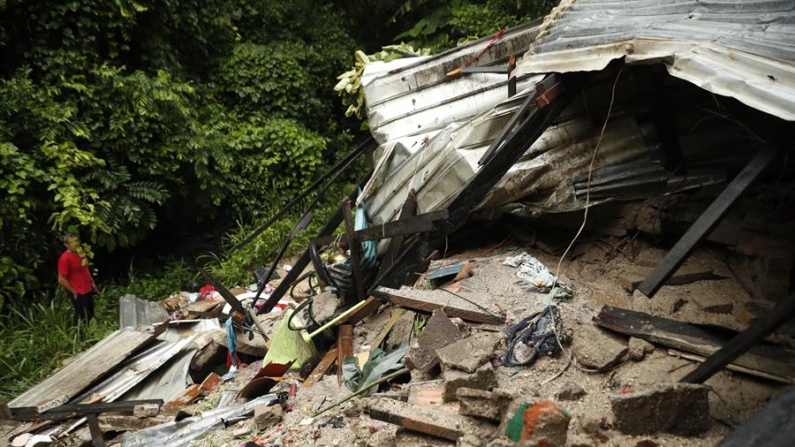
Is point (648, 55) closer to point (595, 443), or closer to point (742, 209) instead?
point (742, 209)

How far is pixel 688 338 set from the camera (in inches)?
102

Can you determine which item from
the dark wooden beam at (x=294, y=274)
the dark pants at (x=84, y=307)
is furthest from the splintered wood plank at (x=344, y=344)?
the dark pants at (x=84, y=307)

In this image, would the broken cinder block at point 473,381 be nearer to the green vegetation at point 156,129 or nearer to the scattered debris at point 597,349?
the scattered debris at point 597,349

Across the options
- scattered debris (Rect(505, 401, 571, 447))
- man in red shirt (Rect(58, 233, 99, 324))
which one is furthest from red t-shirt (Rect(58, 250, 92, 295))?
scattered debris (Rect(505, 401, 571, 447))

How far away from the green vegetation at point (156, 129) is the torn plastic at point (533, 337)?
5691 mm

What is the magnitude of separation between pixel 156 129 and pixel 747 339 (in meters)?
7.80

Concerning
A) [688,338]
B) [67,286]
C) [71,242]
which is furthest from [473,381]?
[67,286]

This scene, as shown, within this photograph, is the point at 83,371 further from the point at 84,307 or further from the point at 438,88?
the point at 438,88

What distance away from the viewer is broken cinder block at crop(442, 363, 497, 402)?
8.47 ft

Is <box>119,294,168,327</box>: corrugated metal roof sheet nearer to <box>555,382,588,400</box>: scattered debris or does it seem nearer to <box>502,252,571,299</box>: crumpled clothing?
<box>502,252,571,299</box>: crumpled clothing

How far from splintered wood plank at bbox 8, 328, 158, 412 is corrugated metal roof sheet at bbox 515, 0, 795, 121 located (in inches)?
203

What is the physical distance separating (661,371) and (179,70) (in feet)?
29.5

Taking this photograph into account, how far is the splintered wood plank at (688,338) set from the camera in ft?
7.54

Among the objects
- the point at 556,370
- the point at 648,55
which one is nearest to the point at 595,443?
the point at 556,370
